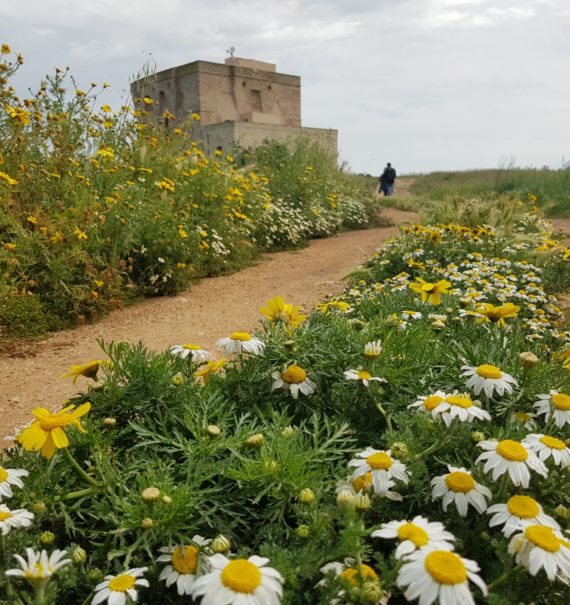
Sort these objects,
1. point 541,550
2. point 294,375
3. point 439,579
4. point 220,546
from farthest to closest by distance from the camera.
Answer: point 294,375, point 220,546, point 541,550, point 439,579

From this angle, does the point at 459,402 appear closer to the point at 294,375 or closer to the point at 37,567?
the point at 294,375

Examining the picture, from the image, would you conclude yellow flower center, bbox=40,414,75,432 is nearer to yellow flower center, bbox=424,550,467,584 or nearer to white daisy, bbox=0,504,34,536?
white daisy, bbox=0,504,34,536

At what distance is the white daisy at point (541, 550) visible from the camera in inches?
42.7

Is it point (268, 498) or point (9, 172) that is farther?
point (9, 172)

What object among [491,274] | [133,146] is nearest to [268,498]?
[491,274]

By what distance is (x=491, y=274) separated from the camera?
15.9ft

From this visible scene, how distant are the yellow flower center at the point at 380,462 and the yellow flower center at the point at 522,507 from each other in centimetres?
28

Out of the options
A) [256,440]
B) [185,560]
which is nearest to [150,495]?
[185,560]

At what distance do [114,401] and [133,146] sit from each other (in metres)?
6.15

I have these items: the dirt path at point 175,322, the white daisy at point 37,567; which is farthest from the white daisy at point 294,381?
the dirt path at point 175,322

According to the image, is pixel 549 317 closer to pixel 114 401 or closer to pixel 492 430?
pixel 492 430

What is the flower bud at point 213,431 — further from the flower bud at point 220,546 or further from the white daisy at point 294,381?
the flower bud at point 220,546

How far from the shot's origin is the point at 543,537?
3.70 feet

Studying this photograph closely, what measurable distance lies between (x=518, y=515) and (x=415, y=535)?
262mm
